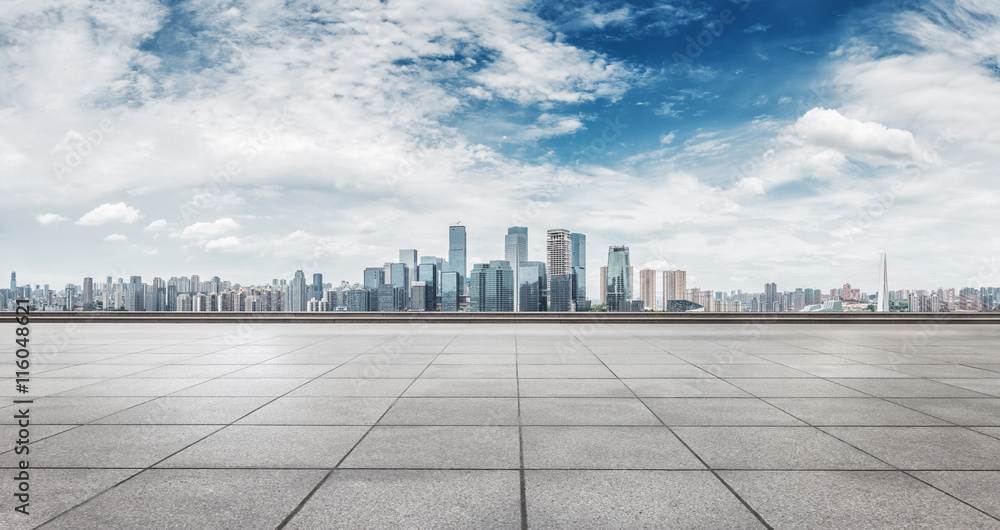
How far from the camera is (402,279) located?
49.9 meters

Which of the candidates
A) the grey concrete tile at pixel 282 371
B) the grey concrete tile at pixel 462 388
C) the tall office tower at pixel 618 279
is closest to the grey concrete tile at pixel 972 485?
the grey concrete tile at pixel 462 388

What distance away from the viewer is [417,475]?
4160 millimetres

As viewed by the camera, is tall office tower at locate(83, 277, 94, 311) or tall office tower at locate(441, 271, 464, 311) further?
tall office tower at locate(441, 271, 464, 311)

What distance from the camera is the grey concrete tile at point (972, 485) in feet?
12.1

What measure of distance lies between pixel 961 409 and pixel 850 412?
1.54 metres

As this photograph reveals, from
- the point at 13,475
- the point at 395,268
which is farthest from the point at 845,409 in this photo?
the point at 395,268

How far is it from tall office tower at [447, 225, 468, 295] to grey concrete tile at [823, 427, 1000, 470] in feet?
164

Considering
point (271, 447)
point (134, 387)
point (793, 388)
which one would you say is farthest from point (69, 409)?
point (793, 388)

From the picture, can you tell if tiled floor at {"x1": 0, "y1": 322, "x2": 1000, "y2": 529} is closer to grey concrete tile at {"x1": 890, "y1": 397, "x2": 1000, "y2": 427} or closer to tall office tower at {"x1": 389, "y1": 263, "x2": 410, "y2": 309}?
grey concrete tile at {"x1": 890, "y1": 397, "x2": 1000, "y2": 427}

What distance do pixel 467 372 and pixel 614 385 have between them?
264 centimetres

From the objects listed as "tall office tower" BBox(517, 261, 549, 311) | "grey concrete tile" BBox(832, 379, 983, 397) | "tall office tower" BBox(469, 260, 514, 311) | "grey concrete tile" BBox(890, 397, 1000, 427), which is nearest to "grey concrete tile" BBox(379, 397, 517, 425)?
"grey concrete tile" BBox(890, 397, 1000, 427)

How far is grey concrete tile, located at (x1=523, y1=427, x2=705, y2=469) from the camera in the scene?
4.43 meters

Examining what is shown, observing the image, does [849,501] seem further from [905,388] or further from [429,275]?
[429,275]

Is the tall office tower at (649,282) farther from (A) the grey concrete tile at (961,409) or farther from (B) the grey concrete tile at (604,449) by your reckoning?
(B) the grey concrete tile at (604,449)
